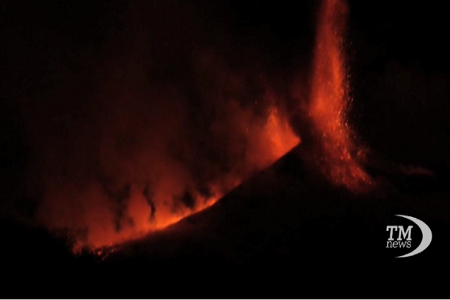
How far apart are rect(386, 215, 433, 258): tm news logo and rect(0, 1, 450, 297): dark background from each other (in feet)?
1.35

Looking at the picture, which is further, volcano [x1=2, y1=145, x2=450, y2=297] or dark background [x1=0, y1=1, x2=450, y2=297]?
dark background [x1=0, y1=1, x2=450, y2=297]

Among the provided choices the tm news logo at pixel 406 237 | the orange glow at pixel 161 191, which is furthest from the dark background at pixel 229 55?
the tm news logo at pixel 406 237

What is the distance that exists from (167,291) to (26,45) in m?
2.33

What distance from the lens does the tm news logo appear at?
3916 millimetres

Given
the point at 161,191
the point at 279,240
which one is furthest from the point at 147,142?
the point at 279,240

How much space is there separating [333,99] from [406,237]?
109cm

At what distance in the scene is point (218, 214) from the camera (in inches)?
164

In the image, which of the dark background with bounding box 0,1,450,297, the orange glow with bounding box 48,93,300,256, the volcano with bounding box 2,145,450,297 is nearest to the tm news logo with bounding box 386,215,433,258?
the volcano with bounding box 2,145,450,297

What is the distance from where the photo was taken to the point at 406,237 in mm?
3947

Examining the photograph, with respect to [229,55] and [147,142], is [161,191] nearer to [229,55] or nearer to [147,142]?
[147,142]

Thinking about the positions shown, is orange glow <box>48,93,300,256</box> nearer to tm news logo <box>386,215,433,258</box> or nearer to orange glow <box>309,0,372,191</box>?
orange glow <box>309,0,372,191</box>

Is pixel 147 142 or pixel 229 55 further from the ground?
pixel 229 55

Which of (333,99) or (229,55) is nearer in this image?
(333,99)

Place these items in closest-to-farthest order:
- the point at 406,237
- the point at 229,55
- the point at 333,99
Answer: the point at 406,237 < the point at 333,99 < the point at 229,55
